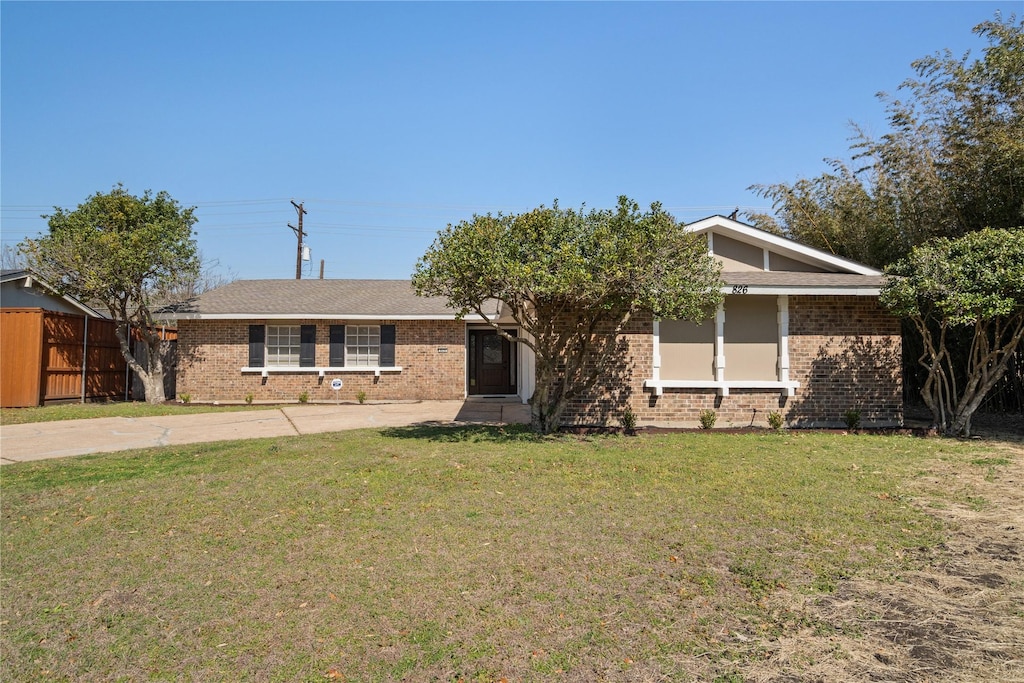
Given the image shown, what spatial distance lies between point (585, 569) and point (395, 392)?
13261 millimetres

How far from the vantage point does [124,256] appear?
15.1 metres

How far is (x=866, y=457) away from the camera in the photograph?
8242 mm

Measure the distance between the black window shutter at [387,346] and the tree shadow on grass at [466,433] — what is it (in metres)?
5.85

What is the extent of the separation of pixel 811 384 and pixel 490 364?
9458 mm

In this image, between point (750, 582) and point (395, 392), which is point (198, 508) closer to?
point (750, 582)

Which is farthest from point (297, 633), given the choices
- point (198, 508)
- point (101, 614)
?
point (198, 508)

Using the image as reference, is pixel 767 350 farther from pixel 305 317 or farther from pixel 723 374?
pixel 305 317

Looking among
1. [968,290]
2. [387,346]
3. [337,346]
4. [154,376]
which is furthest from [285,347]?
[968,290]

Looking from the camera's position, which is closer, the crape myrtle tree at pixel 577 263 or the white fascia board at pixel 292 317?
the crape myrtle tree at pixel 577 263

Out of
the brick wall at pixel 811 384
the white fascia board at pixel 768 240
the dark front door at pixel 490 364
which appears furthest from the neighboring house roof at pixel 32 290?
the white fascia board at pixel 768 240

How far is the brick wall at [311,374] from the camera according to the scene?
16969mm

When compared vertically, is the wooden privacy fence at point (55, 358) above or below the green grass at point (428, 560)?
above

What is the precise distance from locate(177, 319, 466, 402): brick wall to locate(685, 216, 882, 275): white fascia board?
8066mm

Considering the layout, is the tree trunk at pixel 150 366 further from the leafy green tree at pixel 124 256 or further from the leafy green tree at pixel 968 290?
the leafy green tree at pixel 968 290
